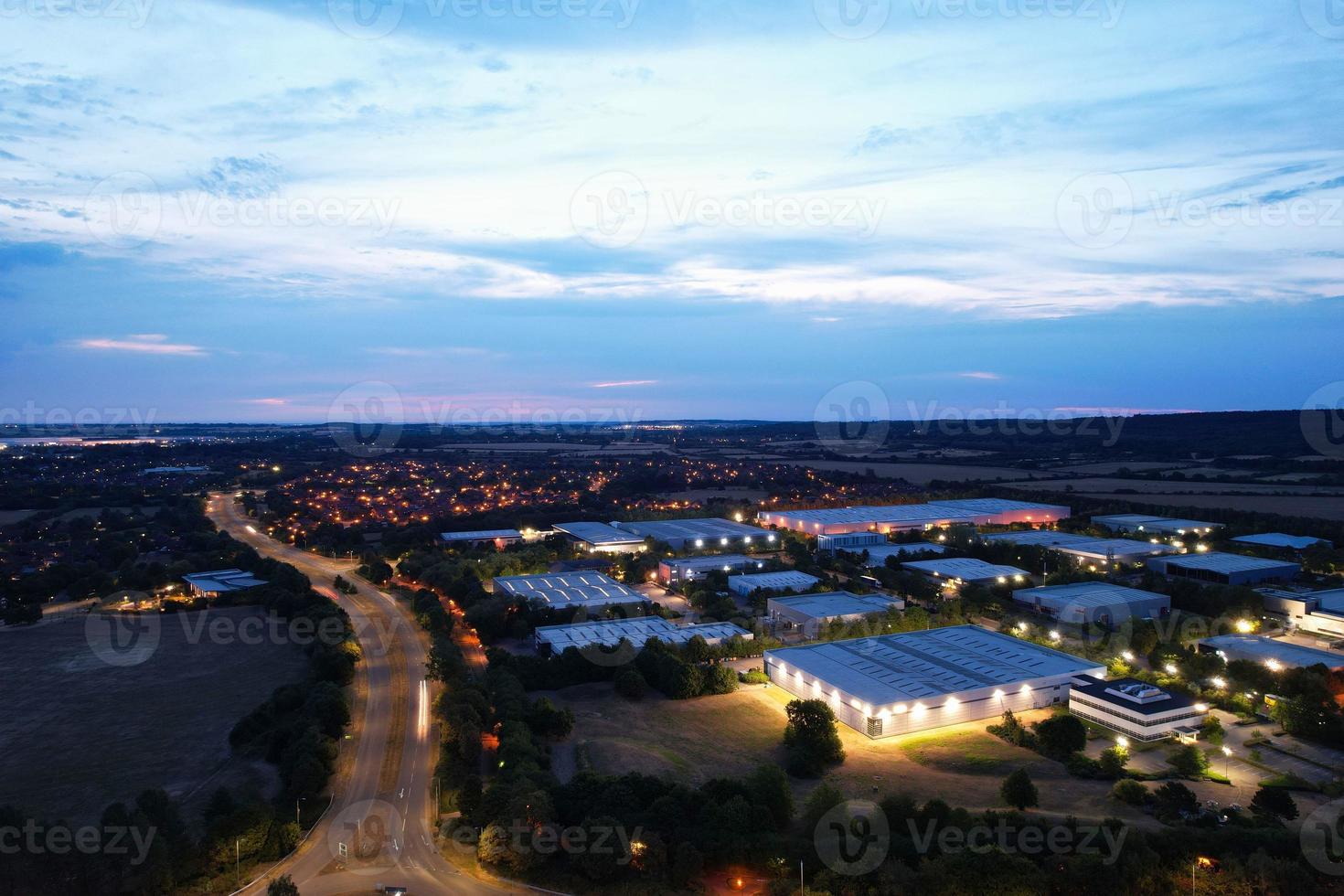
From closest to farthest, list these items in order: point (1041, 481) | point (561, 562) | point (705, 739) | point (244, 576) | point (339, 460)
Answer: point (705, 739) → point (244, 576) → point (561, 562) → point (1041, 481) → point (339, 460)

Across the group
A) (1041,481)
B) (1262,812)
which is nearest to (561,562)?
(1262,812)

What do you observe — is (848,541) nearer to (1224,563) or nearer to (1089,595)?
(1089,595)

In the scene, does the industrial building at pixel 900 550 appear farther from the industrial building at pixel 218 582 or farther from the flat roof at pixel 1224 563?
the industrial building at pixel 218 582

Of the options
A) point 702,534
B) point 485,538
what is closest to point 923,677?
point 702,534

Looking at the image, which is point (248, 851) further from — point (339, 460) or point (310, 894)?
point (339, 460)

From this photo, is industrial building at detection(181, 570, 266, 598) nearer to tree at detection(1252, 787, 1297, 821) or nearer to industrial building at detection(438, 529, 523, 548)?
industrial building at detection(438, 529, 523, 548)
